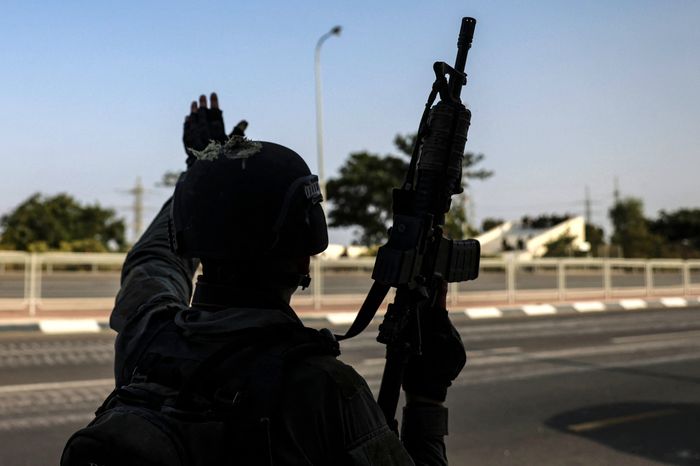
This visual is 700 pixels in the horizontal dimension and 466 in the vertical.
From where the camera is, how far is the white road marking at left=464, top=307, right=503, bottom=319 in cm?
1744

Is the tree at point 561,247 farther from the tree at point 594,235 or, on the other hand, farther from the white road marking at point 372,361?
the white road marking at point 372,361

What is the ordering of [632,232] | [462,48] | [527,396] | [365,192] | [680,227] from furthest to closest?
1. [680,227]
2. [632,232]
3. [365,192]
4. [527,396]
5. [462,48]

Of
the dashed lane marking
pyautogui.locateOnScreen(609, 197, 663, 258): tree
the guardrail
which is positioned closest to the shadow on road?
the dashed lane marking

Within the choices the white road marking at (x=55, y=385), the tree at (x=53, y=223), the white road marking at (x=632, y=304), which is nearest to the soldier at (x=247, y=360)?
the white road marking at (x=55, y=385)

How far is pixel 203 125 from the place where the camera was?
89.9 inches

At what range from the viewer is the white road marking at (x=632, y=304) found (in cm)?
2052

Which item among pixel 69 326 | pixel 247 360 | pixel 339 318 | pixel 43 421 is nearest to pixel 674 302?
pixel 339 318

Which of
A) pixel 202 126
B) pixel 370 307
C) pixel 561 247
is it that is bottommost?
pixel 370 307

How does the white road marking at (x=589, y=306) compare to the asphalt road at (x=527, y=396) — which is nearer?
the asphalt road at (x=527, y=396)

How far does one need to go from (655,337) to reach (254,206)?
44.3 ft

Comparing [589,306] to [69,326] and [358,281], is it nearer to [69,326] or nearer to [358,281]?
[358,281]

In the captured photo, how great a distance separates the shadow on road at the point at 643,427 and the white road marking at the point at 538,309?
1068 cm

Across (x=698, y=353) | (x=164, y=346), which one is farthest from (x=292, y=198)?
(x=698, y=353)

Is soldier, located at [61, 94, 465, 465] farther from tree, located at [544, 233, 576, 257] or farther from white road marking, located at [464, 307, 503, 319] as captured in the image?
tree, located at [544, 233, 576, 257]
